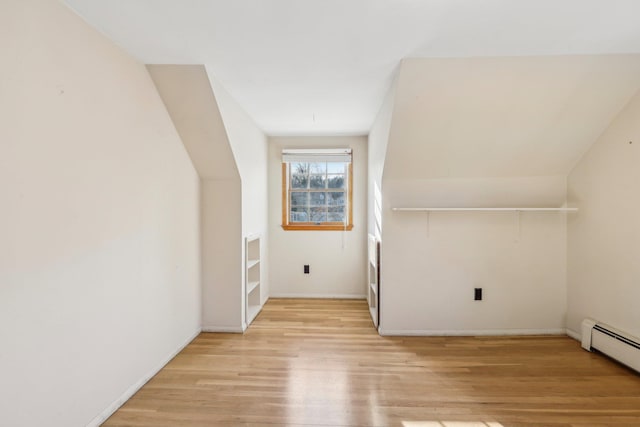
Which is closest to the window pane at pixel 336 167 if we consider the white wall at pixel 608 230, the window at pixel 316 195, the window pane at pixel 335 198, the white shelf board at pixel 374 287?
the window at pixel 316 195

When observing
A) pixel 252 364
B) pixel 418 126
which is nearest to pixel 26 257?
pixel 252 364

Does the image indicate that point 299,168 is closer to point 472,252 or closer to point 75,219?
point 472,252

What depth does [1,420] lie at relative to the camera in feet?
4.08

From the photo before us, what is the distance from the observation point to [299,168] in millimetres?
4348

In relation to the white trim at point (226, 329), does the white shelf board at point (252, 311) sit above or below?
above

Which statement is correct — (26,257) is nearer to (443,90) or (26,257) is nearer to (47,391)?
(47,391)

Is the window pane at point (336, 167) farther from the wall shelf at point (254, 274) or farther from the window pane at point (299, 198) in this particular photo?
the wall shelf at point (254, 274)

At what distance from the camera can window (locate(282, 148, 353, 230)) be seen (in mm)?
4281

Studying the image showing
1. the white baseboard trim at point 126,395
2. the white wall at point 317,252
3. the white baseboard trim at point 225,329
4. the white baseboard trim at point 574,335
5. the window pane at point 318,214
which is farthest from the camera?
the window pane at point 318,214

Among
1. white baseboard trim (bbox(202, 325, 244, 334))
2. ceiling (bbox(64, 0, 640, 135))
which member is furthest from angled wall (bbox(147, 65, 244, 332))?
ceiling (bbox(64, 0, 640, 135))

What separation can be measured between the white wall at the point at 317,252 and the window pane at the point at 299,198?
193 mm

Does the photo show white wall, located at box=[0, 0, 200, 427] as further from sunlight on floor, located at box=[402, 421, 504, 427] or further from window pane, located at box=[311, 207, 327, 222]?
window pane, located at box=[311, 207, 327, 222]

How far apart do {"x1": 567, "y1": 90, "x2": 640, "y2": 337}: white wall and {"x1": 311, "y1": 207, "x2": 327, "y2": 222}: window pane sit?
2.68 m

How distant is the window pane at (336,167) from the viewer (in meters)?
4.30
